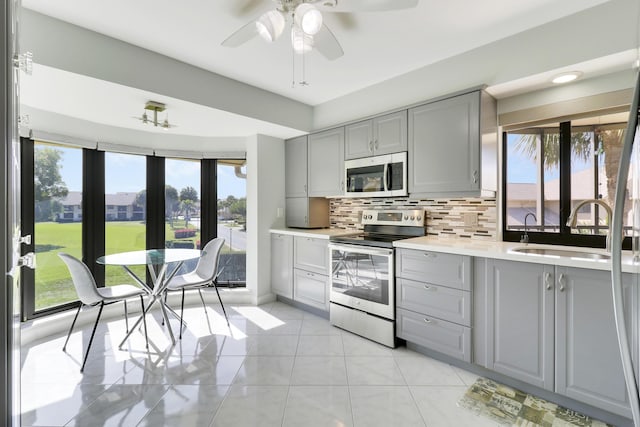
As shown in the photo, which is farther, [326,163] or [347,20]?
[326,163]

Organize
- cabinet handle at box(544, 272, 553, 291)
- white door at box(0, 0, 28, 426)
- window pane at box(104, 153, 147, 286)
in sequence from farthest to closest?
window pane at box(104, 153, 147, 286), cabinet handle at box(544, 272, 553, 291), white door at box(0, 0, 28, 426)

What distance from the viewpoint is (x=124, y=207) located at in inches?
140

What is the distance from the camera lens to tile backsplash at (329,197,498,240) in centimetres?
256

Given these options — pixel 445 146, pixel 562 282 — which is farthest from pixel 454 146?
pixel 562 282

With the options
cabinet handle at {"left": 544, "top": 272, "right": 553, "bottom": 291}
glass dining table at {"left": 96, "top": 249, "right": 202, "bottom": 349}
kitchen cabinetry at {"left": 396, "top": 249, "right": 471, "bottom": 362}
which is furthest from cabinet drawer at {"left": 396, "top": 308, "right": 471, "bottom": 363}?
glass dining table at {"left": 96, "top": 249, "right": 202, "bottom": 349}

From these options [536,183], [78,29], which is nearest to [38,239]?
[78,29]

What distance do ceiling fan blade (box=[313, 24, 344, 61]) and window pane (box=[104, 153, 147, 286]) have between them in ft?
9.53

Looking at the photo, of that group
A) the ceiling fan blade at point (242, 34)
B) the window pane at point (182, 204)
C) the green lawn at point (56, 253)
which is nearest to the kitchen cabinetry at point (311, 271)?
the window pane at point (182, 204)

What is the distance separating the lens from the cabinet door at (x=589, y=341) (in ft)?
5.22

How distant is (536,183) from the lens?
8.07 feet

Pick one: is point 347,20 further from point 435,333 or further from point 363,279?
point 435,333

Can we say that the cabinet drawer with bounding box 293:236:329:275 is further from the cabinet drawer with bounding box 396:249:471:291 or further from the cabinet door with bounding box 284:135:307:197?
the cabinet drawer with bounding box 396:249:471:291

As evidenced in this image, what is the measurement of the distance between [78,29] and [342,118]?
90.9 inches

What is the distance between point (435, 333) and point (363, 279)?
743mm
